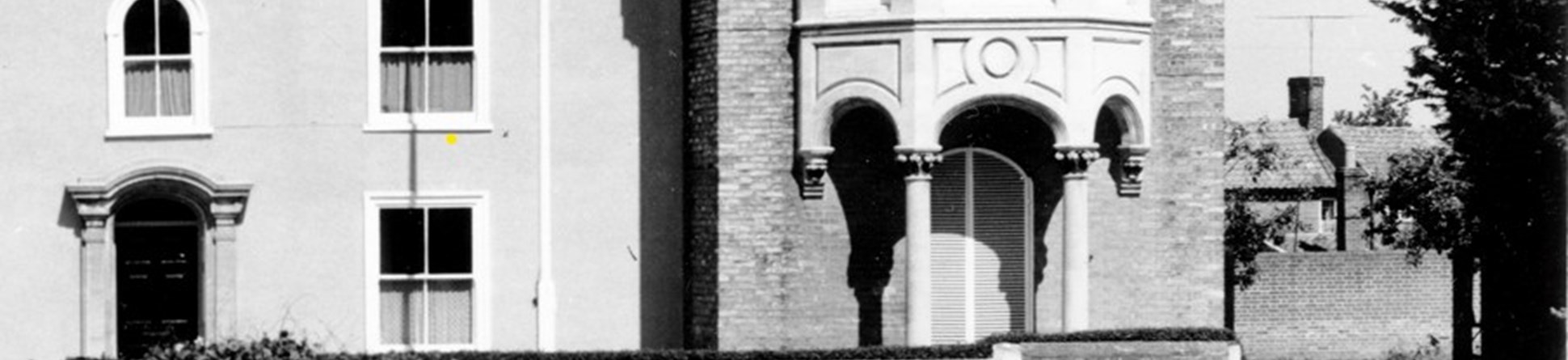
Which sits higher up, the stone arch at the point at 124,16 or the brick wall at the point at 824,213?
the stone arch at the point at 124,16

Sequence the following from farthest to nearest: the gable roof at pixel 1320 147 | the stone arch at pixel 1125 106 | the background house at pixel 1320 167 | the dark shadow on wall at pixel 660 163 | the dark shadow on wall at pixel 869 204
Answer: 1. the gable roof at pixel 1320 147
2. the background house at pixel 1320 167
3. the dark shadow on wall at pixel 660 163
4. the dark shadow on wall at pixel 869 204
5. the stone arch at pixel 1125 106

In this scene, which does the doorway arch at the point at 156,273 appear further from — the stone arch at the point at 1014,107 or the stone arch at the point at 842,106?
the stone arch at the point at 1014,107

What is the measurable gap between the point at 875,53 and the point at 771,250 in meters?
2.29

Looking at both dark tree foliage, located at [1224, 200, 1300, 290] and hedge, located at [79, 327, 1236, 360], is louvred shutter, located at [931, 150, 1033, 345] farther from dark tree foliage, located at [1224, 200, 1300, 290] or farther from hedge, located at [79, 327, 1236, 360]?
dark tree foliage, located at [1224, 200, 1300, 290]

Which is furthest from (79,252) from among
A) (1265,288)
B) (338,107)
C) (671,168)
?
(1265,288)

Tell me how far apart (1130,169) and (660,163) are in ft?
15.6

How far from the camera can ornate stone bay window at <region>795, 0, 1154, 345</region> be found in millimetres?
30750

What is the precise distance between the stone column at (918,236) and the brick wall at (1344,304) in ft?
72.4

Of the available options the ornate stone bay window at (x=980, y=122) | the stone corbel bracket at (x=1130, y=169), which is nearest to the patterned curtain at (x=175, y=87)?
the ornate stone bay window at (x=980, y=122)

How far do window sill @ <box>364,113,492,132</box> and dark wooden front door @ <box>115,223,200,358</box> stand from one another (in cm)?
222

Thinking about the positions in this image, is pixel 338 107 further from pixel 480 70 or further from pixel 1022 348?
pixel 1022 348

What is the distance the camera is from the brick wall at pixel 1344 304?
52.7 m

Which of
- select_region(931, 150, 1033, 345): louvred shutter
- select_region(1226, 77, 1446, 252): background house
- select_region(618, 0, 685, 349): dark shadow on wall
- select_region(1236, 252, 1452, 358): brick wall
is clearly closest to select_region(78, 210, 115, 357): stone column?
select_region(618, 0, 685, 349): dark shadow on wall

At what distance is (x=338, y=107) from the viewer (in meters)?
32.7
